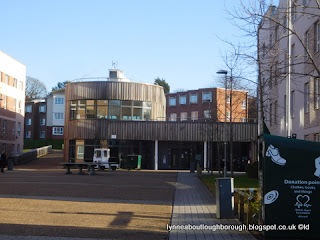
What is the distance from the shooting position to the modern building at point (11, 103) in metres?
54.6

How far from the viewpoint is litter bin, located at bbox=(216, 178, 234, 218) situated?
11.9 meters

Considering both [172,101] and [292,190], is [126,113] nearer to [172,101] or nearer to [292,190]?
[172,101]

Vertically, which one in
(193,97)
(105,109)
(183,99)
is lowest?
(105,109)

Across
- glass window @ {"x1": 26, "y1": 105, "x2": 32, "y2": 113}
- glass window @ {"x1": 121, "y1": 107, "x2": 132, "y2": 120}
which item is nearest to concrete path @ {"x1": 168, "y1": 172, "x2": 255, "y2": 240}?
glass window @ {"x1": 121, "y1": 107, "x2": 132, "y2": 120}

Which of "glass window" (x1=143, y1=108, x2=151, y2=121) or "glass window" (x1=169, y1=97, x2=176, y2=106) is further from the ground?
"glass window" (x1=169, y1=97, x2=176, y2=106)

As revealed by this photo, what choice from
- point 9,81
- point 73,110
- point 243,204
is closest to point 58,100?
point 9,81

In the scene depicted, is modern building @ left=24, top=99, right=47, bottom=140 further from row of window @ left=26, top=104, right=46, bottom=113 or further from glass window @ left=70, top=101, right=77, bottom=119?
glass window @ left=70, top=101, right=77, bottom=119

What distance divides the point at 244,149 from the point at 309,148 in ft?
129

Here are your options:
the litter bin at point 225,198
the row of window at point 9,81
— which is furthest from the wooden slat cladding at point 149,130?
the litter bin at point 225,198

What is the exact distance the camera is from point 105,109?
4800 cm

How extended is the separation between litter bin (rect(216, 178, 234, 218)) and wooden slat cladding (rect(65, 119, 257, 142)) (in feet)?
114

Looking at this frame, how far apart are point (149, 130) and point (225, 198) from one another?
3550 centimetres

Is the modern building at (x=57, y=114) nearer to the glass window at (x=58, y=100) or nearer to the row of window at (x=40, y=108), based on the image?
the glass window at (x=58, y=100)

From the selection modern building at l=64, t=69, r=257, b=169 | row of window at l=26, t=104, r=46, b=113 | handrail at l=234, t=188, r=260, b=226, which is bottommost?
handrail at l=234, t=188, r=260, b=226
